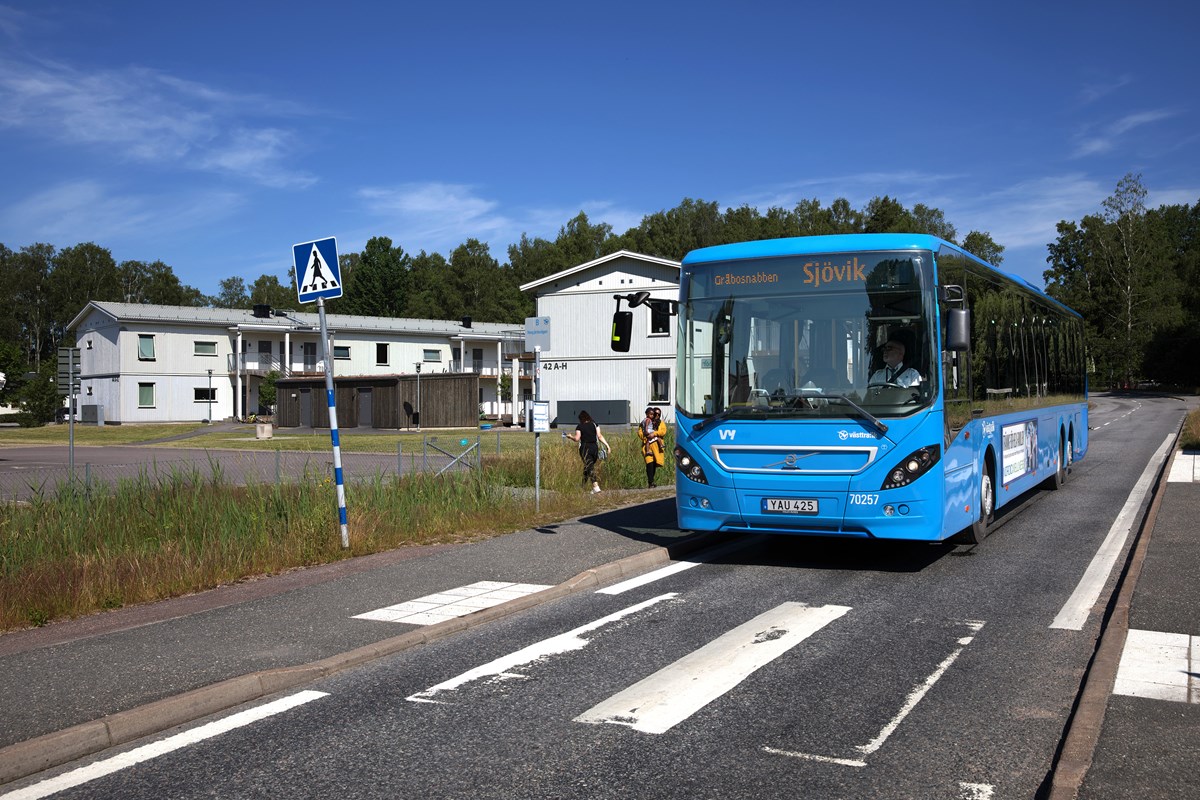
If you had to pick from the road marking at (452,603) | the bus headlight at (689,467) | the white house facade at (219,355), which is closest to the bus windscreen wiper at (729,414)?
the bus headlight at (689,467)

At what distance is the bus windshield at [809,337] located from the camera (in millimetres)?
9727

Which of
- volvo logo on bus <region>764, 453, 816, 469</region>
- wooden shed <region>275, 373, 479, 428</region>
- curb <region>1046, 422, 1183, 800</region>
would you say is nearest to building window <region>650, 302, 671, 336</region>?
volvo logo on bus <region>764, 453, 816, 469</region>

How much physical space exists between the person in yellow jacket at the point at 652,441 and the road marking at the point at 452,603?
953 centimetres

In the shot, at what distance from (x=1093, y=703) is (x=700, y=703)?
203 cm

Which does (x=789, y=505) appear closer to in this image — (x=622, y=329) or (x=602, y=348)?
(x=622, y=329)

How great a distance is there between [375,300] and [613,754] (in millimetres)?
108074

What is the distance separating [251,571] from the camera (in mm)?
10156

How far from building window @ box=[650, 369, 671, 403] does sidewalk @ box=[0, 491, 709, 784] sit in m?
37.9

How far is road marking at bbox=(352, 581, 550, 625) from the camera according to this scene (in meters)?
8.18

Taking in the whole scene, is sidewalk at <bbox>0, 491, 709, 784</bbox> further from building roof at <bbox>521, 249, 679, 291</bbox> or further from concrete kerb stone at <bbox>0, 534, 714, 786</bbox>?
building roof at <bbox>521, 249, 679, 291</bbox>

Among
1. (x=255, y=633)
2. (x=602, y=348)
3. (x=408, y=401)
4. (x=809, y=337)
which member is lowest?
(x=255, y=633)

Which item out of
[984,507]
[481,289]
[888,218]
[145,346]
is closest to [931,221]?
[888,218]

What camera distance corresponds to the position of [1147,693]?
5.80 m

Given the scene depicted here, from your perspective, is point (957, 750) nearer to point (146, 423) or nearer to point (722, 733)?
point (722, 733)
